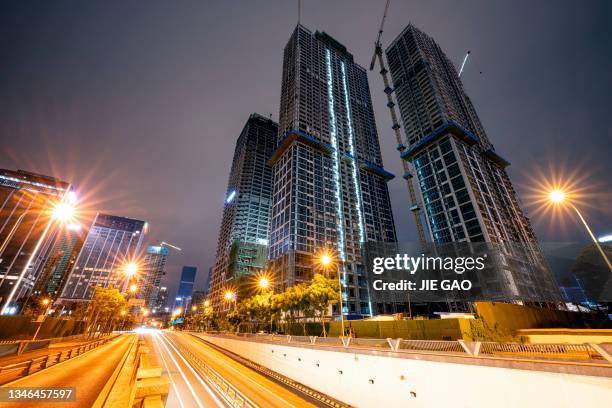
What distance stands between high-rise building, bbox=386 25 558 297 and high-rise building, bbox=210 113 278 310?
84442 millimetres

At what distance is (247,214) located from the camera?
14150 centimetres

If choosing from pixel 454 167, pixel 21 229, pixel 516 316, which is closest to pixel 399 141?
pixel 454 167

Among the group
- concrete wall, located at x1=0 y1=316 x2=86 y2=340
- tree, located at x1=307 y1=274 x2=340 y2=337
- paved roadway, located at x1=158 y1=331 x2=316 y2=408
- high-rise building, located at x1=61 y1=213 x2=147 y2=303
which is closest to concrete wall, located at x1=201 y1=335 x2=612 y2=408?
paved roadway, located at x1=158 y1=331 x2=316 y2=408

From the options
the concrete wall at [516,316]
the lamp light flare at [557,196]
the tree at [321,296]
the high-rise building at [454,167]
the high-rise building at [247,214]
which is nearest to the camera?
the lamp light flare at [557,196]

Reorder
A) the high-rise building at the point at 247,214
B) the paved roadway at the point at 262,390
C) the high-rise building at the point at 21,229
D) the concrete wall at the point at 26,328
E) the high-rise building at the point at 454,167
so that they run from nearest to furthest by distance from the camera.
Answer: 1. the paved roadway at the point at 262,390
2. the concrete wall at the point at 26,328
3. the high-rise building at the point at 21,229
4. the high-rise building at the point at 454,167
5. the high-rise building at the point at 247,214

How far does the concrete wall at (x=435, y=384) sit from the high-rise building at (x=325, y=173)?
64514 mm

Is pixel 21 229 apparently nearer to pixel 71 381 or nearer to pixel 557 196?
pixel 71 381

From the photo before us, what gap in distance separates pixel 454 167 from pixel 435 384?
110 metres

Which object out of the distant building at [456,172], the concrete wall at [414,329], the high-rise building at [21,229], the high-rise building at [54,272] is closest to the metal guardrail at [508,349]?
the concrete wall at [414,329]

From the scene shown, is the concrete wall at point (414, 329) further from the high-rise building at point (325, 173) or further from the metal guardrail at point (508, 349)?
the high-rise building at point (325, 173)

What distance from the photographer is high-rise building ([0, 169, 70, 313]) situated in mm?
83625

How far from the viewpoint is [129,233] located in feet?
652

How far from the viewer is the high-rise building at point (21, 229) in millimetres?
83625

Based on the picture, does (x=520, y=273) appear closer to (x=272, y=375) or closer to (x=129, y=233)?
(x=272, y=375)
